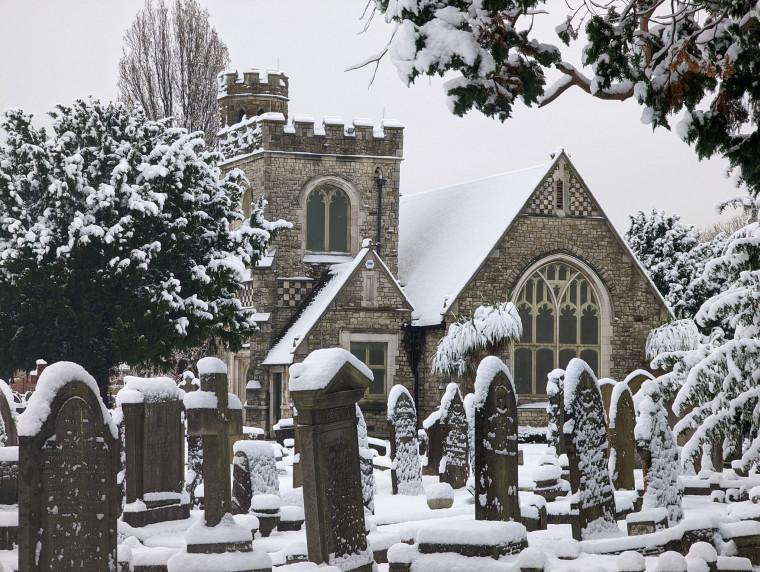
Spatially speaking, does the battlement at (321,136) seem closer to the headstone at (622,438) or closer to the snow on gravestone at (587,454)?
the headstone at (622,438)

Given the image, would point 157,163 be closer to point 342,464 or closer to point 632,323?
point 632,323

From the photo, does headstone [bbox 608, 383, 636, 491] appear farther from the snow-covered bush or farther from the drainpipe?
the drainpipe

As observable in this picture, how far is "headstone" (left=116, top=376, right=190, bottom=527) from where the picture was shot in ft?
42.7

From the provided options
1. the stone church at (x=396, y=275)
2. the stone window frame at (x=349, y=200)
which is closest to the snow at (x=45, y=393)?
the stone church at (x=396, y=275)

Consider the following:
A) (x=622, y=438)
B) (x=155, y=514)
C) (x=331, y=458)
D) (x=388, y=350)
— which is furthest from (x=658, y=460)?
(x=388, y=350)

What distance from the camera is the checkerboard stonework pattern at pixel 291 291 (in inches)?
1198

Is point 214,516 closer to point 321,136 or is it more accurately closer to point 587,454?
point 587,454

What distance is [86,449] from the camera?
923cm

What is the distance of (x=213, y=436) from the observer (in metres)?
10.6

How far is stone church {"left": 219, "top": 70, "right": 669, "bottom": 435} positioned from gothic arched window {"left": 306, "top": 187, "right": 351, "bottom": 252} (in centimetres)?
4

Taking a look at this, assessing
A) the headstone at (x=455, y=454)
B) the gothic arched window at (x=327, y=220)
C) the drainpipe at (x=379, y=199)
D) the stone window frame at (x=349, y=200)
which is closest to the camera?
the headstone at (x=455, y=454)

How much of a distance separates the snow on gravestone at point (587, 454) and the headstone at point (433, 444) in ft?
22.2

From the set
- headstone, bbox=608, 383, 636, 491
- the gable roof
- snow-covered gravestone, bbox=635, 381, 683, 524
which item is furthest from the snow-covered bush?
snow-covered gravestone, bbox=635, 381, 683, 524

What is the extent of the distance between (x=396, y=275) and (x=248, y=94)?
7.57 m
